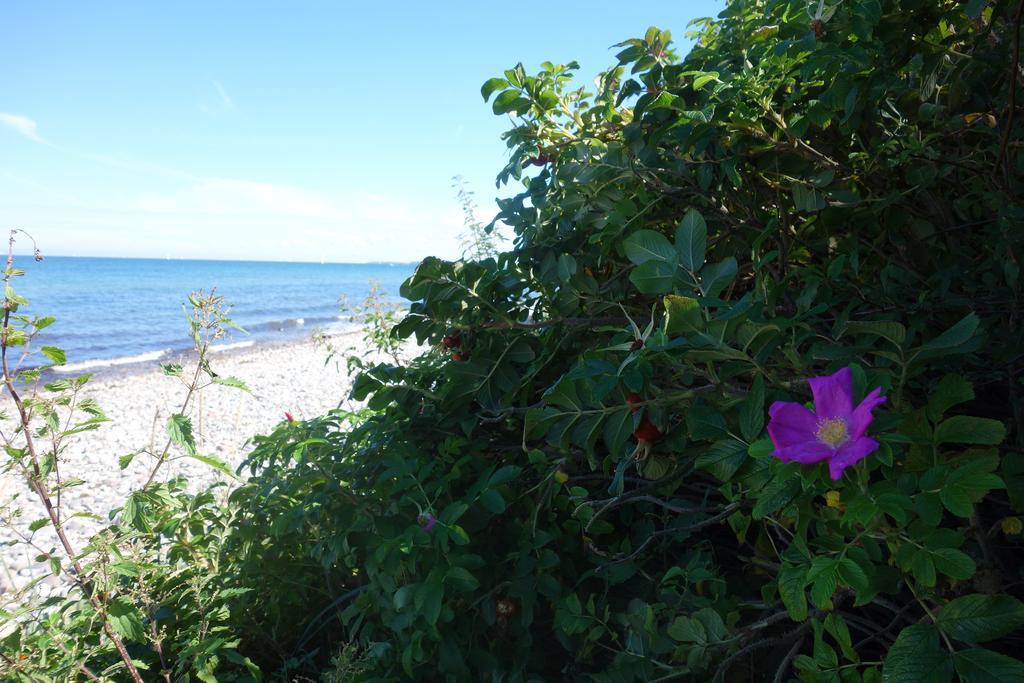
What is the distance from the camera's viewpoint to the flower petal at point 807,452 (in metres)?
0.70

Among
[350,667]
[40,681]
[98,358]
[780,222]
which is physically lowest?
[98,358]

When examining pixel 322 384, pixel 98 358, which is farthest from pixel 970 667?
pixel 98 358

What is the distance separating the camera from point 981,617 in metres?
0.74

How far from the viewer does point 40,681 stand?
63.3 inches

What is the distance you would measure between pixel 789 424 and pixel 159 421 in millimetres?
8312

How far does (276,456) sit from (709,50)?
1712 millimetres

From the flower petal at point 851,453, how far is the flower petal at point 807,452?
10 mm

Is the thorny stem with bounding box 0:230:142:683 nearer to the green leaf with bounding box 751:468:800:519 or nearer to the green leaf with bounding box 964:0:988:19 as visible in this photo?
the green leaf with bounding box 751:468:800:519

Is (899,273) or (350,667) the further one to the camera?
(350,667)

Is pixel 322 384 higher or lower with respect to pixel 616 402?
lower

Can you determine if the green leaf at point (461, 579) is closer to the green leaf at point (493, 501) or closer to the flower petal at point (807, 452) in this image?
the green leaf at point (493, 501)

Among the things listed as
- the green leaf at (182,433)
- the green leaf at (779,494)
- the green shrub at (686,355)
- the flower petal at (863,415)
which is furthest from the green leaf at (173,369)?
the flower petal at (863,415)

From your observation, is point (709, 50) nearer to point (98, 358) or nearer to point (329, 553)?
point (329, 553)

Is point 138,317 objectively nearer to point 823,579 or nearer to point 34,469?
point 34,469
